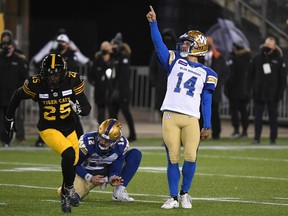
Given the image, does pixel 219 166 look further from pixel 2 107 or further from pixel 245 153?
pixel 2 107

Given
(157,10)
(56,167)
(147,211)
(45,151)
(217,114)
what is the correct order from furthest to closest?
(157,10), (217,114), (45,151), (56,167), (147,211)

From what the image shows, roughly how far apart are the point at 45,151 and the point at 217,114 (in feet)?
15.3

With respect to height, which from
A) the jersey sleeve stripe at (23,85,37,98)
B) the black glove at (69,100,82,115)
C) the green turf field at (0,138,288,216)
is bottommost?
the green turf field at (0,138,288,216)

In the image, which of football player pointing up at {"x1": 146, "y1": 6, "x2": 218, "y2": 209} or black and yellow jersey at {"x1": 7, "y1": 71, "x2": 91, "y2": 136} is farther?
football player pointing up at {"x1": 146, "y1": 6, "x2": 218, "y2": 209}

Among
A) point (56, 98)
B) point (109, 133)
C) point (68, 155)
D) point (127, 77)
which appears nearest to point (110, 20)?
point (127, 77)

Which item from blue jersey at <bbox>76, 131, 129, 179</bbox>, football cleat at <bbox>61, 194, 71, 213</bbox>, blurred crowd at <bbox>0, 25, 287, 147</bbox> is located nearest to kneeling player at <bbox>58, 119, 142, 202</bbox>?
blue jersey at <bbox>76, 131, 129, 179</bbox>

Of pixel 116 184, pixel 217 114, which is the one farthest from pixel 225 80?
pixel 116 184

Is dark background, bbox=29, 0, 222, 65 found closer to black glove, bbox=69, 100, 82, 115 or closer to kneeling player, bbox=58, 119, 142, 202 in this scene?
kneeling player, bbox=58, 119, 142, 202

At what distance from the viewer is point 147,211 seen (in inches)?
480

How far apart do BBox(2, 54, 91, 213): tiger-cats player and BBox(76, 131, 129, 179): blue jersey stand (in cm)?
56

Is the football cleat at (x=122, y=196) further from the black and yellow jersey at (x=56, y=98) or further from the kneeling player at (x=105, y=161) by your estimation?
the black and yellow jersey at (x=56, y=98)

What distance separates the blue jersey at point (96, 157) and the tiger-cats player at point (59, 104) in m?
0.56

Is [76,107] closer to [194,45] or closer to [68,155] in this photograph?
[68,155]

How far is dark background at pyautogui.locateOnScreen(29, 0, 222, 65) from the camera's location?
3012 centimetres
